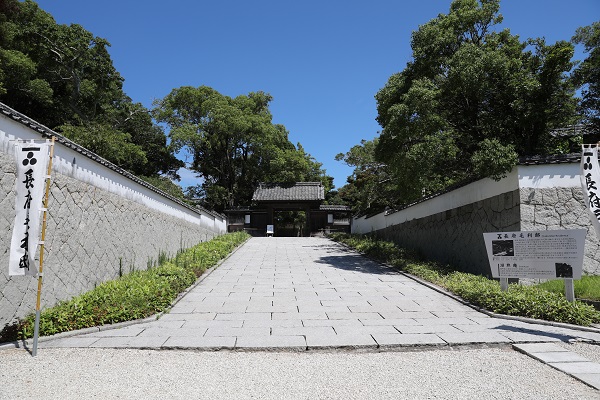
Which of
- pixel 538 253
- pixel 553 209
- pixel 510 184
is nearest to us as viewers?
pixel 538 253

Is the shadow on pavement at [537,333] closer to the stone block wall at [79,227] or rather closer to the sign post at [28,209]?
the sign post at [28,209]

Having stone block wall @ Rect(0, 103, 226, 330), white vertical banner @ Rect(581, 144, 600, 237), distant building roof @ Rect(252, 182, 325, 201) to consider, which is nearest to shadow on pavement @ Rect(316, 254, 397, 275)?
stone block wall @ Rect(0, 103, 226, 330)

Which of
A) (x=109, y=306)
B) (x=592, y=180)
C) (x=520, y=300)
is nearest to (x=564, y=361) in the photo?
(x=520, y=300)

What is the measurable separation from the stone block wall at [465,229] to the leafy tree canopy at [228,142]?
16.5m

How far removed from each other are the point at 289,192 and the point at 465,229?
19928 mm

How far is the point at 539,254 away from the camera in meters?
6.16

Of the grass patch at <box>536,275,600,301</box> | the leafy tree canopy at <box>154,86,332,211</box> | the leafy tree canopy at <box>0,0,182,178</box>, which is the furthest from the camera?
the leafy tree canopy at <box>154,86,332,211</box>

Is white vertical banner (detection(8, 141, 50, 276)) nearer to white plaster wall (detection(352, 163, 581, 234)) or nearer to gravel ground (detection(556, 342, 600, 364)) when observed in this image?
gravel ground (detection(556, 342, 600, 364))

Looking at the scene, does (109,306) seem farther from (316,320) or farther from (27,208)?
(316,320)

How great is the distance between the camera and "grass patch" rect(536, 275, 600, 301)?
653 centimetres

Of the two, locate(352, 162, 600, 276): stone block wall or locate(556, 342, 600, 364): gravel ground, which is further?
locate(352, 162, 600, 276): stone block wall

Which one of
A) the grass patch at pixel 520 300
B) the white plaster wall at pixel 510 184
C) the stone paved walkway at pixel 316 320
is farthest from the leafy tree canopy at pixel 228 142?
the grass patch at pixel 520 300

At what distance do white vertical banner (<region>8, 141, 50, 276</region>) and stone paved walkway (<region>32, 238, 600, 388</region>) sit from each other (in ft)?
3.57

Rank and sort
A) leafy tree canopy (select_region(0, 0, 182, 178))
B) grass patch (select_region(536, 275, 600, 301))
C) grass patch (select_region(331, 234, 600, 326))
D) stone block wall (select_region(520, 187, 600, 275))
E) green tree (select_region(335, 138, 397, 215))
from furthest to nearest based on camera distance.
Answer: green tree (select_region(335, 138, 397, 215)), leafy tree canopy (select_region(0, 0, 182, 178)), stone block wall (select_region(520, 187, 600, 275)), grass patch (select_region(536, 275, 600, 301)), grass patch (select_region(331, 234, 600, 326))
